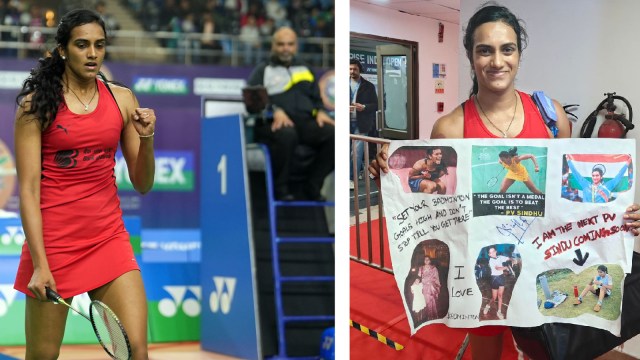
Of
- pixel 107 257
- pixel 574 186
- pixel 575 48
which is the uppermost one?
pixel 575 48

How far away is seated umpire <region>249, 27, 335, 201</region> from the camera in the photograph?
457 centimetres

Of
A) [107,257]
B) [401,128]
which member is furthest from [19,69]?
[401,128]

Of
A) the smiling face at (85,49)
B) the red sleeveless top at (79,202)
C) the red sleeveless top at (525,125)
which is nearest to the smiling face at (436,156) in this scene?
the red sleeveless top at (525,125)

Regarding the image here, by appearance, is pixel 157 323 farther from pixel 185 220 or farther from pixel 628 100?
pixel 628 100

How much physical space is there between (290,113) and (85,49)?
5.11 ft

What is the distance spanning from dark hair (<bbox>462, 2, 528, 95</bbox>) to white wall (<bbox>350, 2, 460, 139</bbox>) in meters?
0.04

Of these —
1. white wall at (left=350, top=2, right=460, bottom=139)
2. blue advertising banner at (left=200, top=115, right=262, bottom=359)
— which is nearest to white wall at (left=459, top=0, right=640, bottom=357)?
white wall at (left=350, top=2, right=460, bottom=139)

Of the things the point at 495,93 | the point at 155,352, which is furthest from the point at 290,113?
the point at 495,93

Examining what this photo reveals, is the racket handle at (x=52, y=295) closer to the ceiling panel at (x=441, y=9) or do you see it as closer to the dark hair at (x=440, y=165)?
the dark hair at (x=440, y=165)

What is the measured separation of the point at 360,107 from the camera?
3.43 meters

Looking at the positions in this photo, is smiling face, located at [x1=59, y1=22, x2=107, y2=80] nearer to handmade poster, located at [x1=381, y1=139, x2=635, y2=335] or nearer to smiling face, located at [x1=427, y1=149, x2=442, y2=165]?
handmade poster, located at [x1=381, y1=139, x2=635, y2=335]

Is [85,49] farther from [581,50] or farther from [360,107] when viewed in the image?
[581,50]

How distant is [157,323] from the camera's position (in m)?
4.36

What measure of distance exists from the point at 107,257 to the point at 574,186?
1772 millimetres
